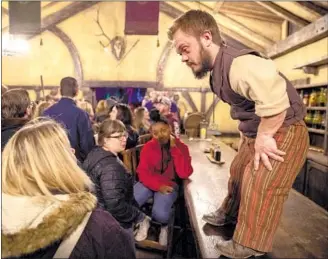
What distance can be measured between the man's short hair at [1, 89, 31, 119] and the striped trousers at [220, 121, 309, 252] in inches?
44.4

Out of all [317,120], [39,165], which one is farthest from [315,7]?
[39,165]

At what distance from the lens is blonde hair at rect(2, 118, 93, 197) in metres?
0.76

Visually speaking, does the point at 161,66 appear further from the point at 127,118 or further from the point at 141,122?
the point at 127,118

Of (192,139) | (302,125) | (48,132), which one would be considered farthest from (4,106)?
(192,139)

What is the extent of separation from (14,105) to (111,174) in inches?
22.0

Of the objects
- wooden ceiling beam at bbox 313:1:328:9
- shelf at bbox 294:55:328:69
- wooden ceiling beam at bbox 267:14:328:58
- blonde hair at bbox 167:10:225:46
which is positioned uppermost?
wooden ceiling beam at bbox 313:1:328:9

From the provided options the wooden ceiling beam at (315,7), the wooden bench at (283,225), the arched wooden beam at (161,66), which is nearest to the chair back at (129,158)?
the wooden bench at (283,225)

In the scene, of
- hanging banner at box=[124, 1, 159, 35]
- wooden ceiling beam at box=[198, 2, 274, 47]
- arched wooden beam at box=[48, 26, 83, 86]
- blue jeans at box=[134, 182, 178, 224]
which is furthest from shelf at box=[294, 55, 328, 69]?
arched wooden beam at box=[48, 26, 83, 86]

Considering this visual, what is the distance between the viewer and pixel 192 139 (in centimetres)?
362

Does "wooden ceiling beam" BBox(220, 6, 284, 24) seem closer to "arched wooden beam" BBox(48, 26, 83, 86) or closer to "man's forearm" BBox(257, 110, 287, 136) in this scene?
"arched wooden beam" BBox(48, 26, 83, 86)

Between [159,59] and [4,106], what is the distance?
4961 millimetres

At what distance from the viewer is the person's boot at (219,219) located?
1.19 metres

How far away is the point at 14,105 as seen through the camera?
1.54 metres

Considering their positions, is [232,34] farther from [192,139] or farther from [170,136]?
[170,136]
